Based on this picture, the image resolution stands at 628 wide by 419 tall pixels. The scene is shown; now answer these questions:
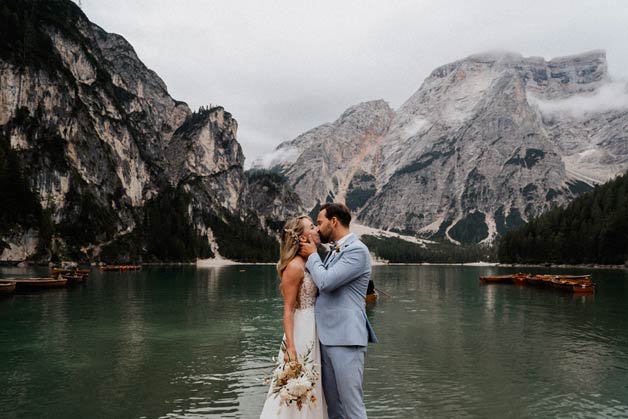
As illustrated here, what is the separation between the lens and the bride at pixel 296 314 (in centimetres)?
704

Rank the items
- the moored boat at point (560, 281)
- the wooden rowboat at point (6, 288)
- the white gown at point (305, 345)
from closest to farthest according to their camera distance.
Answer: the white gown at point (305, 345)
the wooden rowboat at point (6, 288)
the moored boat at point (560, 281)

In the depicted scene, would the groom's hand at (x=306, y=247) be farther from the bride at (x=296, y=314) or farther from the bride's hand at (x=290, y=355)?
the bride's hand at (x=290, y=355)

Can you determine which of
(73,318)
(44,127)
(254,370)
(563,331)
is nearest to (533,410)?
(254,370)

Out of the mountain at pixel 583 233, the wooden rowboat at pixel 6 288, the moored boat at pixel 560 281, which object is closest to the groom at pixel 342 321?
the wooden rowboat at pixel 6 288

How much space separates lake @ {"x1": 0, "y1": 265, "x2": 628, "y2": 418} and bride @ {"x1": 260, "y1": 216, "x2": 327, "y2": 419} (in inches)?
242

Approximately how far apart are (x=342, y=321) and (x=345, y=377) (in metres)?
0.75

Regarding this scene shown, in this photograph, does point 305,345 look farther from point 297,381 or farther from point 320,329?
point 297,381

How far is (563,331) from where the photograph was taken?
34969mm

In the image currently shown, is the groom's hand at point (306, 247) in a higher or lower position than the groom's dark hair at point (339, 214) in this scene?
lower

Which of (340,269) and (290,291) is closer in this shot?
(340,269)

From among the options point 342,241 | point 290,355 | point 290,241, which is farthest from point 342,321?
point 290,241

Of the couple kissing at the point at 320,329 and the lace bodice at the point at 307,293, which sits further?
the lace bodice at the point at 307,293

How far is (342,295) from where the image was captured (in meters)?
7.08

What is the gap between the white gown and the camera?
23.0 ft
